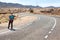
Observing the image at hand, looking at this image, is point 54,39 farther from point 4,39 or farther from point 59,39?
point 4,39

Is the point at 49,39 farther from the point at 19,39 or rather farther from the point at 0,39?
the point at 0,39

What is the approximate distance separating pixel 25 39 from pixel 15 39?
663 millimetres

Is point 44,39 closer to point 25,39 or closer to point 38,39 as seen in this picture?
point 38,39

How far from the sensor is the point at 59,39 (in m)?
15.4

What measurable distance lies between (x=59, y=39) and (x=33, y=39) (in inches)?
72.4

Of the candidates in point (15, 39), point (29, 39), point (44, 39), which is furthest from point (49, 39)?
point (15, 39)

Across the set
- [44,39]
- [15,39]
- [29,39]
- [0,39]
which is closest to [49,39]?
[44,39]

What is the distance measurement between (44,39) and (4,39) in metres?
2.70

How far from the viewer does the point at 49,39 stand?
1527cm

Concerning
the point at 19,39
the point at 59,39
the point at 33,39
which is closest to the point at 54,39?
the point at 59,39

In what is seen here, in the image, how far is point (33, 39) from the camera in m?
15.1

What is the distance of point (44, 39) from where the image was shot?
1515 centimetres

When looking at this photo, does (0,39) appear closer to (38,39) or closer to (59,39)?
(38,39)

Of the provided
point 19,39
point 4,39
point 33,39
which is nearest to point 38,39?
point 33,39
